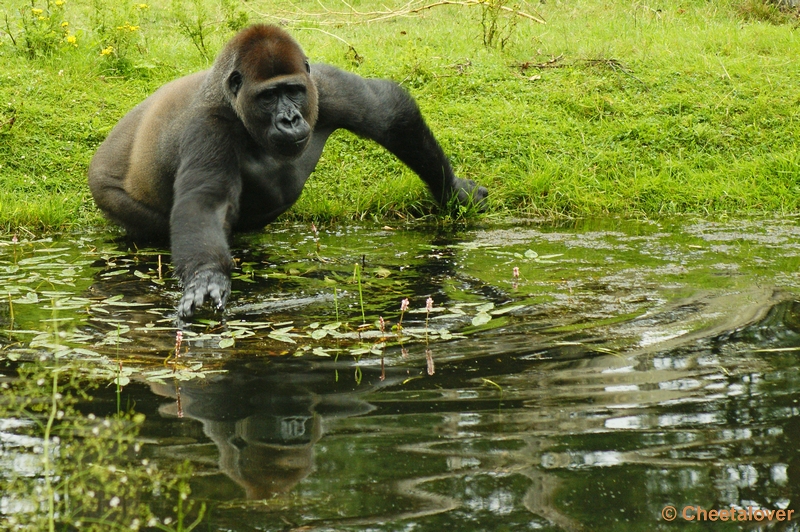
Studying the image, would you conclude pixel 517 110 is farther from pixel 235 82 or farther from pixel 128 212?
pixel 128 212

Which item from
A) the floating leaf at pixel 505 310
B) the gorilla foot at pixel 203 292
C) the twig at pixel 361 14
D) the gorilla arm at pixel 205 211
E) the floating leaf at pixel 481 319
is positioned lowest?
the floating leaf at pixel 481 319

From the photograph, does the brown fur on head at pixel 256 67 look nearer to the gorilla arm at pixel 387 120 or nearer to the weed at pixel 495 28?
the gorilla arm at pixel 387 120

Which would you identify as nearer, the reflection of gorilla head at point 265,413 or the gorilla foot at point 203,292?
the reflection of gorilla head at point 265,413

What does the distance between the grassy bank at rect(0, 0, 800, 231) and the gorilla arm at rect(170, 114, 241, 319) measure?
1.48m

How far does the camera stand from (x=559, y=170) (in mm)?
6863

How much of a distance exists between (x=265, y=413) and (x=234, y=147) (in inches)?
107

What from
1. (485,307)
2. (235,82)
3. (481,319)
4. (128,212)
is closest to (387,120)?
(235,82)

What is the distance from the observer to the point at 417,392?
9.88 feet

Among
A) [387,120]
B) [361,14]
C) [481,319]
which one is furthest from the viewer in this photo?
[361,14]

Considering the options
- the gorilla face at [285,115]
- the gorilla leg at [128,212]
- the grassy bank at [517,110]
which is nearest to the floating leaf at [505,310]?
the gorilla face at [285,115]

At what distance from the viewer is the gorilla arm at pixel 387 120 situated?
18.9 ft

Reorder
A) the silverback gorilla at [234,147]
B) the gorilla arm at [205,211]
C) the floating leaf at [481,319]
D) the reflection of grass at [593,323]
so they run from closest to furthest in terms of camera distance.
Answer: the reflection of grass at [593,323] → the floating leaf at [481,319] → the gorilla arm at [205,211] → the silverback gorilla at [234,147]

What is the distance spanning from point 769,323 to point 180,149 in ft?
11.0

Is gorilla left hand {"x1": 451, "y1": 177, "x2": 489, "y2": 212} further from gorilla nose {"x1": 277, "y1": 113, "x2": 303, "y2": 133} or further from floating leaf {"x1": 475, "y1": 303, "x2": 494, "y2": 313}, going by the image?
floating leaf {"x1": 475, "y1": 303, "x2": 494, "y2": 313}
